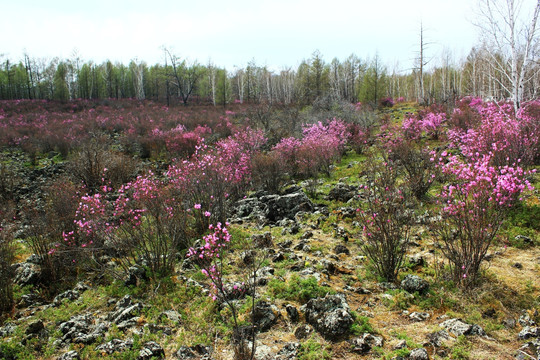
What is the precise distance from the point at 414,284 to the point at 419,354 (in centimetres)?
136

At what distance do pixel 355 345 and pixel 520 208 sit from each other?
17.1 ft

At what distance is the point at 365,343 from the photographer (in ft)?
10.8

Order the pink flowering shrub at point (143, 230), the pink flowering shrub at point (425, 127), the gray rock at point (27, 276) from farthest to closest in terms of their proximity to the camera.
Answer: the pink flowering shrub at point (425, 127)
the gray rock at point (27, 276)
the pink flowering shrub at point (143, 230)

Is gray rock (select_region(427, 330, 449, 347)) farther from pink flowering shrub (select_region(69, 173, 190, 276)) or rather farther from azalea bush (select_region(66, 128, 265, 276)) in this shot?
pink flowering shrub (select_region(69, 173, 190, 276))

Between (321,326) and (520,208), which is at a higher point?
(520,208)

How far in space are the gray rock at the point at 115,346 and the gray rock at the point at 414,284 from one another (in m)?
3.63

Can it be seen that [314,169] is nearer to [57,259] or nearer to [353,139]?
[353,139]

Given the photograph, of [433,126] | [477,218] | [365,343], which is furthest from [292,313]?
[433,126]

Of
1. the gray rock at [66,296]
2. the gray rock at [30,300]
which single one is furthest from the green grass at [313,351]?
the gray rock at [30,300]

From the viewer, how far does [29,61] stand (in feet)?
160

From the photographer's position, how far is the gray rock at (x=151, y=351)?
3.41m

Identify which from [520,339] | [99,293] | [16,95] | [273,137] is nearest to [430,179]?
[520,339]

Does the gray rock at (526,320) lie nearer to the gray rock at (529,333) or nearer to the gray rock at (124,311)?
the gray rock at (529,333)

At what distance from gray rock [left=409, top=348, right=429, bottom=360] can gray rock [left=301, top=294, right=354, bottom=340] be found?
703mm
